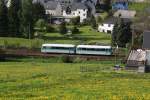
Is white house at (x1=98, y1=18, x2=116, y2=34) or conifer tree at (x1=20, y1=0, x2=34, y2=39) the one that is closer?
conifer tree at (x1=20, y1=0, x2=34, y2=39)

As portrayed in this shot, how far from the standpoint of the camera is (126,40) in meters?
70.3

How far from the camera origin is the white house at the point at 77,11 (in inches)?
4526

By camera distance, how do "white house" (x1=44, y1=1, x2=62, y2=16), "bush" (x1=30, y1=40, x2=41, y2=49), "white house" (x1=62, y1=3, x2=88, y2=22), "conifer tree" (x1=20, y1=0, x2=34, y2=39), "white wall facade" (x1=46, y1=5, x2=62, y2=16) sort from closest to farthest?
"bush" (x1=30, y1=40, x2=41, y2=49), "conifer tree" (x1=20, y1=0, x2=34, y2=39), "white house" (x1=62, y1=3, x2=88, y2=22), "white wall facade" (x1=46, y1=5, x2=62, y2=16), "white house" (x1=44, y1=1, x2=62, y2=16)

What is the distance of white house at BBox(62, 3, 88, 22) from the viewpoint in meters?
115

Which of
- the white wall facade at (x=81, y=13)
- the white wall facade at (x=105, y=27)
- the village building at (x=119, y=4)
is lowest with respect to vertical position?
the white wall facade at (x=105, y=27)

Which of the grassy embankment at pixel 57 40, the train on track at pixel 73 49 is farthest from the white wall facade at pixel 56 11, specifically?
the train on track at pixel 73 49

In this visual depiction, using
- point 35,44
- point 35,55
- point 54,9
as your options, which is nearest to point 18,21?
point 35,44

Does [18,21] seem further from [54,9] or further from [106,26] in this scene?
[54,9]

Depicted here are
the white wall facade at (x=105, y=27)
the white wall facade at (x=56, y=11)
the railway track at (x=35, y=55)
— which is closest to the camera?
the railway track at (x=35, y=55)

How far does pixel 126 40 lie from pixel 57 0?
2595 inches

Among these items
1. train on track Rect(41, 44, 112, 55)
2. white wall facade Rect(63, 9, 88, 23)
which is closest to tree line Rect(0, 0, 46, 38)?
train on track Rect(41, 44, 112, 55)

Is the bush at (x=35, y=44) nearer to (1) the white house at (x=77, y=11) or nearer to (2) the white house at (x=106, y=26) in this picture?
(2) the white house at (x=106, y=26)

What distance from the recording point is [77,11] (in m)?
116

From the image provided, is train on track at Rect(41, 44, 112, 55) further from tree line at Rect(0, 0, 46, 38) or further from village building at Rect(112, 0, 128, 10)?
village building at Rect(112, 0, 128, 10)
